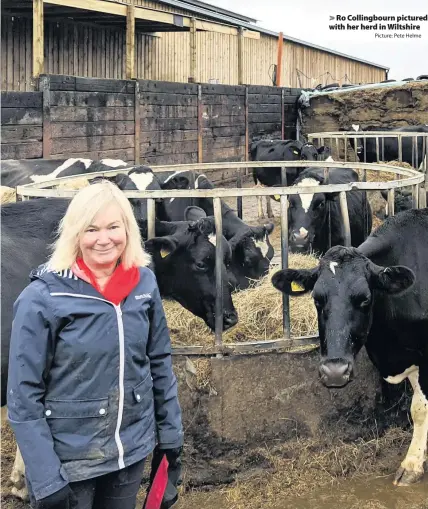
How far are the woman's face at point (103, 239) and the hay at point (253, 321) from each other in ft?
8.45

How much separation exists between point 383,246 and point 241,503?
177 centimetres

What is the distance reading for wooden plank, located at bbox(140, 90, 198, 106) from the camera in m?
12.5

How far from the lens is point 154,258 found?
4.98 m

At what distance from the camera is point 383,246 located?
4.52m

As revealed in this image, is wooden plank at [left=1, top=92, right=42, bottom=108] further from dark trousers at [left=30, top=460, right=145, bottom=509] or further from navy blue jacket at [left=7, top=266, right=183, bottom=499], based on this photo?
dark trousers at [left=30, top=460, right=145, bottom=509]

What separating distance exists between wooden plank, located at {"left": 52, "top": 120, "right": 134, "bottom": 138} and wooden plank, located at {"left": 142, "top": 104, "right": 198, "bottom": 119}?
636 millimetres

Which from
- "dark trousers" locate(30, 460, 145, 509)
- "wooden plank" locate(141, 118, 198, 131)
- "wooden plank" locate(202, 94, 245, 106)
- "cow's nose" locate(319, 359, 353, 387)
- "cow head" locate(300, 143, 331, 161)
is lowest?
"dark trousers" locate(30, 460, 145, 509)

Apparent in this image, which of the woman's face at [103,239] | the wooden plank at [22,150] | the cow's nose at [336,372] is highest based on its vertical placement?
the wooden plank at [22,150]

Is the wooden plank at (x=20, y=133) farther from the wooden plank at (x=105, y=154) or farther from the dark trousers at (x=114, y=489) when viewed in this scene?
the dark trousers at (x=114, y=489)

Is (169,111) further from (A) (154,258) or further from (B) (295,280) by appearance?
(B) (295,280)

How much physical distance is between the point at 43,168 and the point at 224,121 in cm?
732

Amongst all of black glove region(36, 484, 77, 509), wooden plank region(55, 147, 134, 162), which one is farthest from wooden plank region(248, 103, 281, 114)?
Result: black glove region(36, 484, 77, 509)

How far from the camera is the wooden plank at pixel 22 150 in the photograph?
9211 mm

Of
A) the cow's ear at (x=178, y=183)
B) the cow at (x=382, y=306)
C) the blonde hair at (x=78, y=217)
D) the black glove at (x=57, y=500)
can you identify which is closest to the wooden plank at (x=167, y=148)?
the cow's ear at (x=178, y=183)
